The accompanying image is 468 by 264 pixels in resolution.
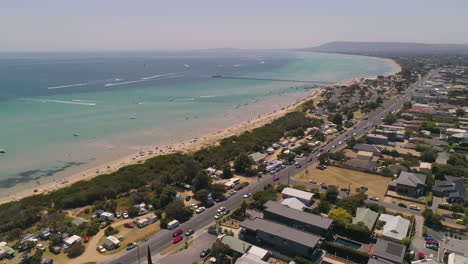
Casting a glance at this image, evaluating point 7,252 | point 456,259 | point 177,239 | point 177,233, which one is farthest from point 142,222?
point 456,259

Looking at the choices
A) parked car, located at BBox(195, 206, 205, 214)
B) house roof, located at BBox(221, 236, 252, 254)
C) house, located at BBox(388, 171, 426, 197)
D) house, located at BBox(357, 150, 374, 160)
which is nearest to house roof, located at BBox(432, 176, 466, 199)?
house, located at BBox(388, 171, 426, 197)

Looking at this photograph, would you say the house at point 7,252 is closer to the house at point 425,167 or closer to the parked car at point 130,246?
the parked car at point 130,246

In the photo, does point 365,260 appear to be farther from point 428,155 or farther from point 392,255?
point 428,155

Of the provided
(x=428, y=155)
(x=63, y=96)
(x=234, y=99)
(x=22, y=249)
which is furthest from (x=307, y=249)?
(x=63, y=96)

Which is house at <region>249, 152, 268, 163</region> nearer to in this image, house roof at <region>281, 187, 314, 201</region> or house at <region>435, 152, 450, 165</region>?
house roof at <region>281, 187, 314, 201</region>

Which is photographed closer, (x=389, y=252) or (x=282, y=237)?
(x=389, y=252)

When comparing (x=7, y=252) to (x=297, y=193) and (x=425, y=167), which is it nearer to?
(x=297, y=193)
